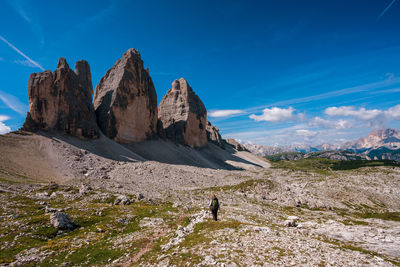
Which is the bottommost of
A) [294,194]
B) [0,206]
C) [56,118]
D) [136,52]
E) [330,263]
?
[294,194]

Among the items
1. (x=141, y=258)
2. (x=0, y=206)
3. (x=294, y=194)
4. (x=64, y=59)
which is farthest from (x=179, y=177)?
(x=64, y=59)

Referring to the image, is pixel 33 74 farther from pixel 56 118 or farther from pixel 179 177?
pixel 179 177

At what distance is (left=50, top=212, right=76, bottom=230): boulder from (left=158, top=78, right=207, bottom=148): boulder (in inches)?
4621

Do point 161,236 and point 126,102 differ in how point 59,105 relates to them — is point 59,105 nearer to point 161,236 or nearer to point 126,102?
point 126,102

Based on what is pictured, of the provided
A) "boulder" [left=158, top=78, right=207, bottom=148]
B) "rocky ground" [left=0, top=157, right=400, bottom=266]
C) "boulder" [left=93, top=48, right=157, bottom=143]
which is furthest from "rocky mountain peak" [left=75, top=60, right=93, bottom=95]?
"rocky ground" [left=0, top=157, right=400, bottom=266]

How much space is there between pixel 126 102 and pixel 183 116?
54504mm

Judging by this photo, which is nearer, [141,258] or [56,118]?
[141,258]

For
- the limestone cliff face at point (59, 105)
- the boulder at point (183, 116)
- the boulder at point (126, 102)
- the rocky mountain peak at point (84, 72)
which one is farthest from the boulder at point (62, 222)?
the boulder at point (183, 116)

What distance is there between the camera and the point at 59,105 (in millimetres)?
78875

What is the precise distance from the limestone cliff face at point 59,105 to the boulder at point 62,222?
6947cm

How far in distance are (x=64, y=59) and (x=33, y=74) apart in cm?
1523

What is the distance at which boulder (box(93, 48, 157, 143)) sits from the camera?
329 ft

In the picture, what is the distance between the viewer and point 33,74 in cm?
7612

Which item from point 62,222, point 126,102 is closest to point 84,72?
point 126,102
